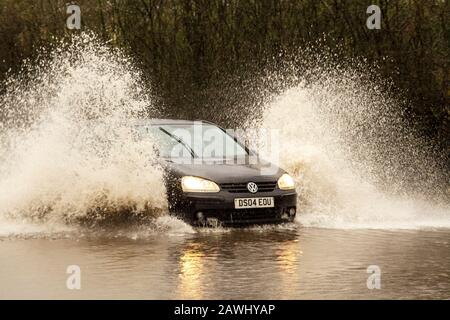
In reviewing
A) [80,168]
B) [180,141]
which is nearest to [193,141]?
[180,141]

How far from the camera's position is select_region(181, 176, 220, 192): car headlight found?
512 inches

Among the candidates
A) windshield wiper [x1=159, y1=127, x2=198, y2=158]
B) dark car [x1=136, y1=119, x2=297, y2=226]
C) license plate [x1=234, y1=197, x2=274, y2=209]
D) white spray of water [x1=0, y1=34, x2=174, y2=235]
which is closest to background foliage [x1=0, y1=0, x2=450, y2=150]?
white spray of water [x1=0, y1=34, x2=174, y2=235]

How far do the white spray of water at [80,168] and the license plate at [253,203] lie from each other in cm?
97

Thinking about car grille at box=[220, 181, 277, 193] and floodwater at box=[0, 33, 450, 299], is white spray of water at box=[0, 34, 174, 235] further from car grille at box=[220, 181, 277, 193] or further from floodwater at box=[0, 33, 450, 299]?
car grille at box=[220, 181, 277, 193]

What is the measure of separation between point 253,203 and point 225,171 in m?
0.60

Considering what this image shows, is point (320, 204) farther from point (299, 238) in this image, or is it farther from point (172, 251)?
point (172, 251)

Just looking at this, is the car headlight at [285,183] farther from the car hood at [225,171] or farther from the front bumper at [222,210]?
the front bumper at [222,210]

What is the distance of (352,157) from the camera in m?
19.5

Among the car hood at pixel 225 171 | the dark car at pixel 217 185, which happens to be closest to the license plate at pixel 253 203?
the dark car at pixel 217 185

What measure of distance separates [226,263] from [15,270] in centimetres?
212

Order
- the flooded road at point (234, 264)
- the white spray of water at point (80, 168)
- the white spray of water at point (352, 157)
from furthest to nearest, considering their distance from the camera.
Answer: the white spray of water at point (352, 157)
the white spray of water at point (80, 168)
the flooded road at point (234, 264)

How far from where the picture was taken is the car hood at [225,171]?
43.3ft

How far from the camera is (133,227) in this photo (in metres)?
13.3
